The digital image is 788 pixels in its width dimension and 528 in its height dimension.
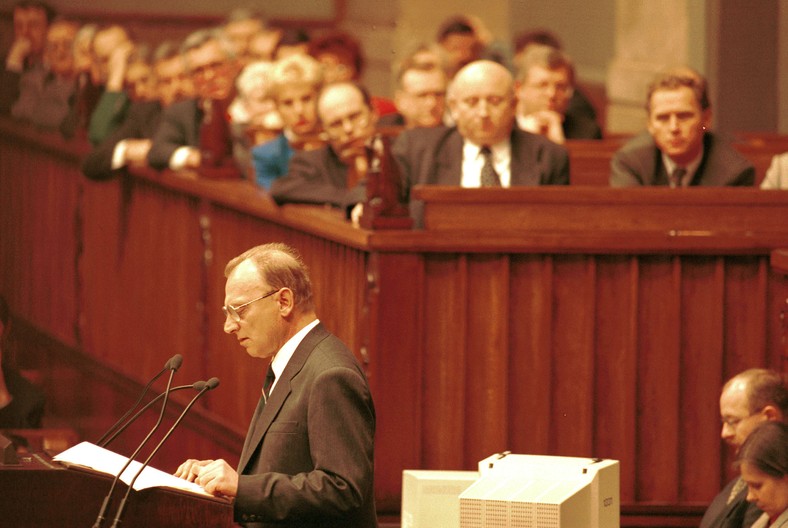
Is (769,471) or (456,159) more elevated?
(456,159)

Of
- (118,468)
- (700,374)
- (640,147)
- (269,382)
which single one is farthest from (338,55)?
(118,468)

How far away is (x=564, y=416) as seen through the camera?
5855 millimetres

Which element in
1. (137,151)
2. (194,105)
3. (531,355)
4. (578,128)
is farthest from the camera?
(137,151)

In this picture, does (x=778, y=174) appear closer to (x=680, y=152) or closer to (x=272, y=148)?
(x=680, y=152)

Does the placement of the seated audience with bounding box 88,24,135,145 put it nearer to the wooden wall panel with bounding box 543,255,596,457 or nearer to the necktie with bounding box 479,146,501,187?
the necktie with bounding box 479,146,501,187

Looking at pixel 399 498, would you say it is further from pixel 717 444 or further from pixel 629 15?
pixel 629 15

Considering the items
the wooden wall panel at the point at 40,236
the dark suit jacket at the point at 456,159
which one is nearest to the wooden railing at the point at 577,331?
the dark suit jacket at the point at 456,159

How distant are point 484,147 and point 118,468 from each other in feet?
9.53

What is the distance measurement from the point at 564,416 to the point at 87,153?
5.12 meters

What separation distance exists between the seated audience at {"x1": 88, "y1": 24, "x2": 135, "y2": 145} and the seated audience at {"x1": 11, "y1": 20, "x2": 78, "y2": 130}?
28cm

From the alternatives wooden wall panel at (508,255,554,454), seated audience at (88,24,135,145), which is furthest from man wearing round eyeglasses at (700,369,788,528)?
seated audience at (88,24,135,145)

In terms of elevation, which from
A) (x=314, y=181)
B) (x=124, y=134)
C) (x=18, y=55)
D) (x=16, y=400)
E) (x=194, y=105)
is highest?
(x=18, y=55)

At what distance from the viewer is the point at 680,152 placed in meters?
6.32

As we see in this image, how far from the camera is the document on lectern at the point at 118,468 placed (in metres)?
3.84
